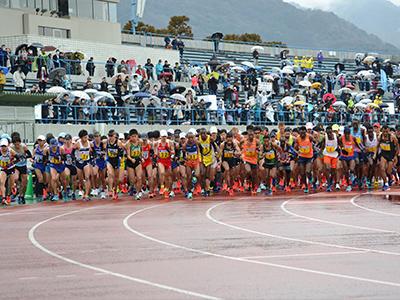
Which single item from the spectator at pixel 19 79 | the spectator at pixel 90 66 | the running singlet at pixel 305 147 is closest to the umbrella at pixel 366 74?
the spectator at pixel 90 66

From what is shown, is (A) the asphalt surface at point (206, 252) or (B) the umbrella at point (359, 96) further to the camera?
(B) the umbrella at point (359, 96)

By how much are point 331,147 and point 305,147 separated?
78 cm

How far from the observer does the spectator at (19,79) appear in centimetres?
3512

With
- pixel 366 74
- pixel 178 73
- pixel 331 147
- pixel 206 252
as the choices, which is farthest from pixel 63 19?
pixel 206 252

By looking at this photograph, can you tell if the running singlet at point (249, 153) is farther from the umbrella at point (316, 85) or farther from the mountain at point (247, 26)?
the mountain at point (247, 26)

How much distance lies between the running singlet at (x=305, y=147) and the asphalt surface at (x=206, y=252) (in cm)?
610

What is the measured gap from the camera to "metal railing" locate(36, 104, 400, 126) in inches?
1309

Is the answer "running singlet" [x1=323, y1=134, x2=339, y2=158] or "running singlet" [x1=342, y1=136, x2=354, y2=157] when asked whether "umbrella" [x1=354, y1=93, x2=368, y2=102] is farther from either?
"running singlet" [x1=323, y1=134, x2=339, y2=158]

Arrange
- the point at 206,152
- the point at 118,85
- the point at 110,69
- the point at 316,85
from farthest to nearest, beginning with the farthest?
1. the point at 316,85
2. the point at 110,69
3. the point at 118,85
4. the point at 206,152

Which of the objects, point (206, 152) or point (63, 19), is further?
point (63, 19)

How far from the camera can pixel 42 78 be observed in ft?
116

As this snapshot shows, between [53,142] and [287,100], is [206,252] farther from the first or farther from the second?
[287,100]

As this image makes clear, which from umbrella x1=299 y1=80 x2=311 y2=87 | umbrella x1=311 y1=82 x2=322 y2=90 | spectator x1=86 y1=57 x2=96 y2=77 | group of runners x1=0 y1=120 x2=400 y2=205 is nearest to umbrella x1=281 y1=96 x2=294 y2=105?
umbrella x1=299 y1=80 x2=311 y2=87

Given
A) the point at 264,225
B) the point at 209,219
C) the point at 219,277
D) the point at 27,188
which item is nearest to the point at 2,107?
the point at 27,188
